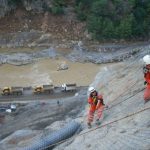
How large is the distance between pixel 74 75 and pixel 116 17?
1420 centimetres

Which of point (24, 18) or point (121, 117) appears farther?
point (24, 18)

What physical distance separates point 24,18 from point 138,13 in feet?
48.6

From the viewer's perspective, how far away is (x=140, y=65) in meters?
30.7

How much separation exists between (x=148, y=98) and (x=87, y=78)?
2647 cm

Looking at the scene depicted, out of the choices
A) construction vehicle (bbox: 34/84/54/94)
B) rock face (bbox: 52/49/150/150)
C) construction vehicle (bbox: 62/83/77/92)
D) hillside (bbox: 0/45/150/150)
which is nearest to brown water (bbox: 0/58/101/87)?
construction vehicle (bbox: 62/83/77/92)

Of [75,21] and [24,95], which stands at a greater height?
[75,21]

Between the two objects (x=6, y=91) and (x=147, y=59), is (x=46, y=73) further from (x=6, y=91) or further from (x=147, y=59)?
(x=147, y=59)

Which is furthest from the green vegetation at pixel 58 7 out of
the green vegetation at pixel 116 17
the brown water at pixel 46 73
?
the brown water at pixel 46 73

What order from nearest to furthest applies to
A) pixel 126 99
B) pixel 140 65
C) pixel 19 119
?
pixel 126 99 → pixel 140 65 → pixel 19 119

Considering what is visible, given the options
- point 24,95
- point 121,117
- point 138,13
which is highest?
point 138,13

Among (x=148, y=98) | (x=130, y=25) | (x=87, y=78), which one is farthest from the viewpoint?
(x=130, y=25)

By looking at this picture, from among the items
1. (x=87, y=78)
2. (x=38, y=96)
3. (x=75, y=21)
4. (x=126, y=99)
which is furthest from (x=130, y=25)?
(x=126, y=99)

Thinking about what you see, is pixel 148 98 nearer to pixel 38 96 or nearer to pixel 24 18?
pixel 38 96

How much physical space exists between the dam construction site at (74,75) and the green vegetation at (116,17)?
123 millimetres
